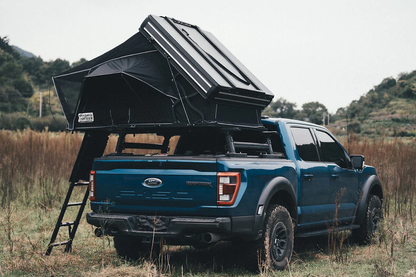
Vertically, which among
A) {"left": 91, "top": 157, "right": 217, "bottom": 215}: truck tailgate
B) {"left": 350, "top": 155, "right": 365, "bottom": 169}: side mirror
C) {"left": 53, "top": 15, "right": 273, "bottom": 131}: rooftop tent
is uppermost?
{"left": 53, "top": 15, "right": 273, "bottom": 131}: rooftop tent

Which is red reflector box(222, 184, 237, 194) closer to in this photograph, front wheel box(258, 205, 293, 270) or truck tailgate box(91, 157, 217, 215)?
truck tailgate box(91, 157, 217, 215)

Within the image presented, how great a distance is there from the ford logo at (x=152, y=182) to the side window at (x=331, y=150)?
116 inches

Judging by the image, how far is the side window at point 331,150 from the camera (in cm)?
794

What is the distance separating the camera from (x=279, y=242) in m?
6.37

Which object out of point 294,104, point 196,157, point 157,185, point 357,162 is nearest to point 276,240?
point 196,157

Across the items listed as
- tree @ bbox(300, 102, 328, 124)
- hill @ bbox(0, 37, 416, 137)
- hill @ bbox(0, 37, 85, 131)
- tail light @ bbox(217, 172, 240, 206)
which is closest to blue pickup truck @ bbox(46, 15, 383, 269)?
tail light @ bbox(217, 172, 240, 206)

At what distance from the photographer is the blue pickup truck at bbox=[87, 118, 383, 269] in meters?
5.62

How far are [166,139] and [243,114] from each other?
175cm

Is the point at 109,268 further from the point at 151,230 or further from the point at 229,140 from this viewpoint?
the point at 229,140

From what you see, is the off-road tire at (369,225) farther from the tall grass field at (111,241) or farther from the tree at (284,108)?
the tree at (284,108)

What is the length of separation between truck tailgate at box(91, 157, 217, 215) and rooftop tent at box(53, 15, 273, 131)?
2.26 feet

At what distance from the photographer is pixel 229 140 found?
6.17m

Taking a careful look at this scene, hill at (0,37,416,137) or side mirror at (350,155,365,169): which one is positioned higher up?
hill at (0,37,416,137)

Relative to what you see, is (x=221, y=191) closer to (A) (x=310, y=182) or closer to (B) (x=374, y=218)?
(A) (x=310, y=182)
